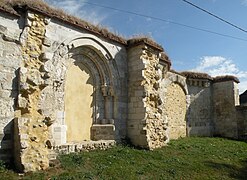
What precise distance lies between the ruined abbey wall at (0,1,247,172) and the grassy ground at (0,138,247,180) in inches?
17.9

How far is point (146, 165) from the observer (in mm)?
7746

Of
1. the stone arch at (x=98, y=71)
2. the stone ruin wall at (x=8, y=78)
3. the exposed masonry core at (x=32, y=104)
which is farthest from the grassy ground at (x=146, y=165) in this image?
the stone arch at (x=98, y=71)

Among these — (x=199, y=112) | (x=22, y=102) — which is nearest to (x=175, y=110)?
(x=199, y=112)

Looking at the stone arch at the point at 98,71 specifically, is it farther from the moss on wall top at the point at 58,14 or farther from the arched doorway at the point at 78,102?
the moss on wall top at the point at 58,14

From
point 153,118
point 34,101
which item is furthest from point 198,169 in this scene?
point 34,101

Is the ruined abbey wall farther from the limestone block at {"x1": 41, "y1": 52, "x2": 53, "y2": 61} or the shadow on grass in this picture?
the shadow on grass

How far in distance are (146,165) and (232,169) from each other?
3.04 metres

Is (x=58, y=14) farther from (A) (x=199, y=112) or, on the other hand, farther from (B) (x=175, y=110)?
(A) (x=199, y=112)

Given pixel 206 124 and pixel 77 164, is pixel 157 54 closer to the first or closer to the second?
pixel 77 164

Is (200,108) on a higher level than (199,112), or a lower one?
higher

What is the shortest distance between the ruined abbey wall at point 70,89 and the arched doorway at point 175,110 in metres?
0.14

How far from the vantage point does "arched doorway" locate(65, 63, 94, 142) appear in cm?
875

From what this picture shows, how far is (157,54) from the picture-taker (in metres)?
10.9

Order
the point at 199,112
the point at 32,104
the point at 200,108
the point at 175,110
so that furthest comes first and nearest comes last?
1. the point at 200,108
2. the point at 199,112
3. the point at 175,110
4. the point at 32,104
